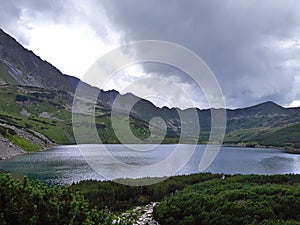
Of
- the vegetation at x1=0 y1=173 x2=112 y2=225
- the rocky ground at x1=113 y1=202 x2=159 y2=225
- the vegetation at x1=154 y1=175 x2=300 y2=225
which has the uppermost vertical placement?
the vegetation at x1=0 y1=173 x2=112 y2=225

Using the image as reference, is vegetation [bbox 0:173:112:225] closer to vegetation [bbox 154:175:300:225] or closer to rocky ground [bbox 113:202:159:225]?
rocky ground [bbox 113:202:159:225]

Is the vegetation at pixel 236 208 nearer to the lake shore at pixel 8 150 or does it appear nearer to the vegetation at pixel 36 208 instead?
the vegetation at pixel 36 208

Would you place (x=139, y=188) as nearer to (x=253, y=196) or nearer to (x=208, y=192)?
(x=208, y=192)

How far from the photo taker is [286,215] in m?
19.0

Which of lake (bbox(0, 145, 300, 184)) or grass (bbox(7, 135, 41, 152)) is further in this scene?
grass (bbox(7, 135, 41, 152))

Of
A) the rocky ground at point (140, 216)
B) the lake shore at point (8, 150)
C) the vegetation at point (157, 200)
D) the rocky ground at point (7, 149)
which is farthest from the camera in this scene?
the rocky ground at point (7, 149)

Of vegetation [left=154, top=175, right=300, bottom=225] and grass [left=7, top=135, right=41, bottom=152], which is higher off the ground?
grass [left=7, top=135, right=41, bottom=152]

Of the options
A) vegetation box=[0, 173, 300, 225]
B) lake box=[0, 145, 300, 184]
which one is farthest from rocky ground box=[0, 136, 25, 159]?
vegetation box=[0, 173, 300, 225]

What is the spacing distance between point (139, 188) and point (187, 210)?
1123 cm

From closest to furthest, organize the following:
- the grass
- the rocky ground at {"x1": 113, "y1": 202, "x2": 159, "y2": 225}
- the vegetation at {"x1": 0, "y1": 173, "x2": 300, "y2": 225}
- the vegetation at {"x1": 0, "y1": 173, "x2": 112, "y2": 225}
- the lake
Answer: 1. the vegetation at {"x1": 0, "y1": 173, "x2": 112, "y2": 225}
2. the vegetation at {"x1": 0, "y1": 173, "x2": 300, "y2": 225}
3. the rocky ground at {"x1": 113, "y1": 202, "x2": 159, "y2": 225}
4. the lake
5. the grass

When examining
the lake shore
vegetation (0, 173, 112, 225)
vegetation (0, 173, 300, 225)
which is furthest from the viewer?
the lake shore

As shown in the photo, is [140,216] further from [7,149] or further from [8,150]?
[7,149]

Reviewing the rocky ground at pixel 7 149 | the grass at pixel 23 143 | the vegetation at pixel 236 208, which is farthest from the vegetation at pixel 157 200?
the grass at pixel 23 143

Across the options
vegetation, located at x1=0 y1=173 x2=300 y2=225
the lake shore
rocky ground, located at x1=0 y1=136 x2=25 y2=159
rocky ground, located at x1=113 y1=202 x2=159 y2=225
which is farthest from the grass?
rocky ground, located at x1=113 y1=202 x2=159 y2=225
